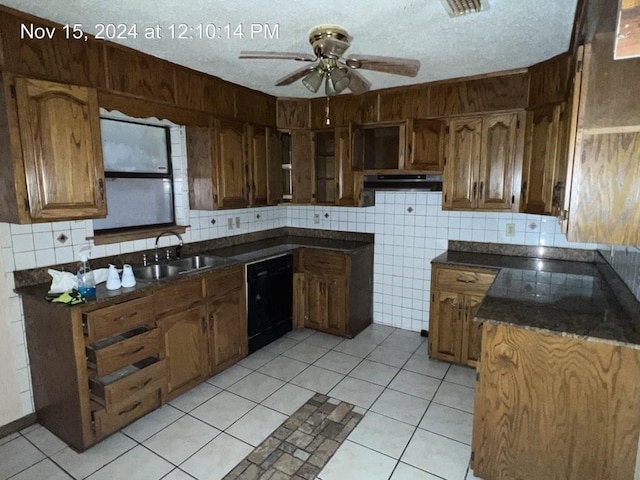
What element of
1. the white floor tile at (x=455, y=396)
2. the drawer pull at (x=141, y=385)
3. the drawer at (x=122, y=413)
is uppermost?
the drawer pull at (x=141, y=385)

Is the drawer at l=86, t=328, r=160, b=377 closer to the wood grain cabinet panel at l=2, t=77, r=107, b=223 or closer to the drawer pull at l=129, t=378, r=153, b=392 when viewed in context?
the drawer pull at l=129, t=378, r=153, b=392

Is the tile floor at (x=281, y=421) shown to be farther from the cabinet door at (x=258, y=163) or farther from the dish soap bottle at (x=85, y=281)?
the cabinet door at (x=258, y=163)

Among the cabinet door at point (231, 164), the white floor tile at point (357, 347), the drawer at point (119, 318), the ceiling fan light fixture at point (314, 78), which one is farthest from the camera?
the white floor tile at point (357, 347)

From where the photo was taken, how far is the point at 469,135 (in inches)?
119

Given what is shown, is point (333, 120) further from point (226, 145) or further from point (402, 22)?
point (402, 22)

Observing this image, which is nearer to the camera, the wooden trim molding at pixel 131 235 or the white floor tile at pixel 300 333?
the wooden trim molding at pixel 131 235

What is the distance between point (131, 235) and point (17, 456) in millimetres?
1469

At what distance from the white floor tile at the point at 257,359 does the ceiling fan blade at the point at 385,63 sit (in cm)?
239

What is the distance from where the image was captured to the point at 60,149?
205cm

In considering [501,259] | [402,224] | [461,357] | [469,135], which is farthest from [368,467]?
[469,135]

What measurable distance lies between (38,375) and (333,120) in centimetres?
303

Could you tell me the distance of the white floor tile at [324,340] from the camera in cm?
348

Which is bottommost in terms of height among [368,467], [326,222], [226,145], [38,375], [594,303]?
[368,467]

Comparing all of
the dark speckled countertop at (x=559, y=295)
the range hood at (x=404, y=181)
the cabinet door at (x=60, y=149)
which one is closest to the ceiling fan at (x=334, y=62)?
the cabinet door at (x=60, y=149)
